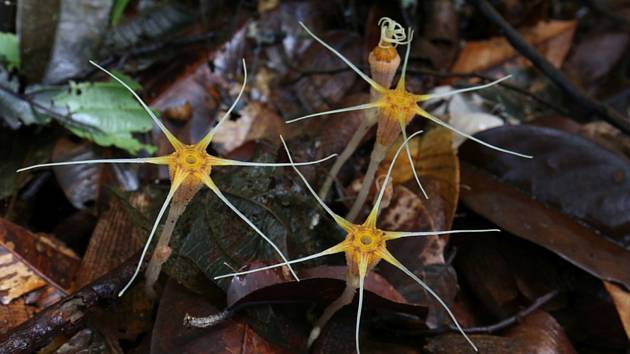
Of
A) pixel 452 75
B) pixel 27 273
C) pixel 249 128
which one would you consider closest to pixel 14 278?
pixel 27 273

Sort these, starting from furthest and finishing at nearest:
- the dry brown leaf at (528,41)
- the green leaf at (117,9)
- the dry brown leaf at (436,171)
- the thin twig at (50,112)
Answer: the dry brown leaf at (528,41) < the green leaf at (117,9) < the thin twig at (50,112) < the dry brown leaf at (436,171)

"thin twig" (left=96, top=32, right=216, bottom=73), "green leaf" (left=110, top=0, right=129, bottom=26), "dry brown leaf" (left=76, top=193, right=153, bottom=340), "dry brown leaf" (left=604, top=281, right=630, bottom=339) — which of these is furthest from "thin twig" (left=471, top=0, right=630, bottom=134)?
"dry brown leaf" (left=76, top=193, right=153, bottom=340)

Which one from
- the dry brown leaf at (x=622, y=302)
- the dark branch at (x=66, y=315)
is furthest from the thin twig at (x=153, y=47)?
the dry brown leaf at (x=622, y=302)

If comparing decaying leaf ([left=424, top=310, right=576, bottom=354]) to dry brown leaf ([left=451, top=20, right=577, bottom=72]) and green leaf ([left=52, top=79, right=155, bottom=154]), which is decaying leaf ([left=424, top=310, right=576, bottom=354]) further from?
dry brown leaf ([left=451, top=20, right=577, bottom=72])

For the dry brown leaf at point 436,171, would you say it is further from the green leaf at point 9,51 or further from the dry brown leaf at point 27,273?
the green leaf at point 9,51

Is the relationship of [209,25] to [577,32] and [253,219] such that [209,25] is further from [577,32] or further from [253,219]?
[577,32]

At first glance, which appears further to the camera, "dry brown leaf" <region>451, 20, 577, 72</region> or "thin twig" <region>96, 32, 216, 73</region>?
"dry brown leaf" <region>451, 20, 577, 72</region>
